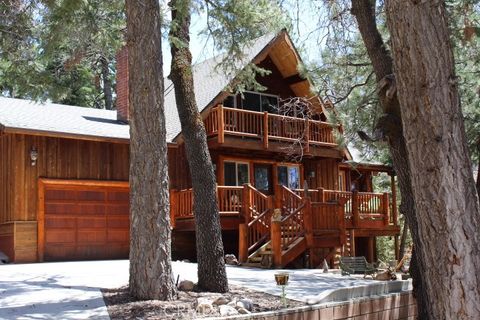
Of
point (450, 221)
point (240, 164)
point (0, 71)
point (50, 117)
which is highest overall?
point (0, 71)

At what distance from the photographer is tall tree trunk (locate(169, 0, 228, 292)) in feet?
31.9

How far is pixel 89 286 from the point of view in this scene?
33.2 ft

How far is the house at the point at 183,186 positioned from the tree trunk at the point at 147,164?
5176 mm

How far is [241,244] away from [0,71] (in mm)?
8711

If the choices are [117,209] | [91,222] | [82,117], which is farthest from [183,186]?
[82,117]

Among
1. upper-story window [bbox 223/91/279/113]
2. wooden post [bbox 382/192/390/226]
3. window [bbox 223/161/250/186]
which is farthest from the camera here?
upper-story window [bbox 223/91/279/113]

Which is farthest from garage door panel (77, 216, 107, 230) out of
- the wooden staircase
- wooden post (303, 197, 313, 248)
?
wooden post (303, 197, 313, 248)

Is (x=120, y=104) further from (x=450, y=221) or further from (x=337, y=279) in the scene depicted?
(x=450, y=221)

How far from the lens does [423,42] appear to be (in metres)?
5.49

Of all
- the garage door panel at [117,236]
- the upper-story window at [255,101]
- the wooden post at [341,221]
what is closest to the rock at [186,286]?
the wooden post at [341,221]

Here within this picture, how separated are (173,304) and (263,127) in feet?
38.7

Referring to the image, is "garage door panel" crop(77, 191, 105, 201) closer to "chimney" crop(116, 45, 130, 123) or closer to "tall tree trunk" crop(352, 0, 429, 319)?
"chimney" crop(116, 45, 130, 123)

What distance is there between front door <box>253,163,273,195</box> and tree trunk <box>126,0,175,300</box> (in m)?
12.4

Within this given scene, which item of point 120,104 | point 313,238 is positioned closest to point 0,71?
point 120,104
